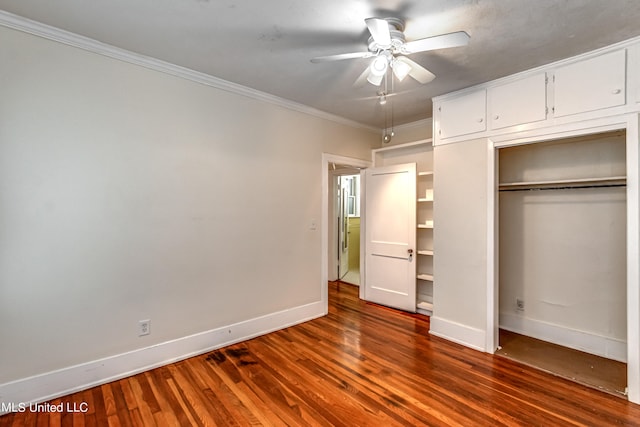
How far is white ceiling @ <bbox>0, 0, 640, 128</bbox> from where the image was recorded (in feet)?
6.20

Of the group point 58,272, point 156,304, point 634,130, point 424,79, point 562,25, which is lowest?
point 156,304

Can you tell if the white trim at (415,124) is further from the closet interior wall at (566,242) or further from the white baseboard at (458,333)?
the white baseboard at (458,333)

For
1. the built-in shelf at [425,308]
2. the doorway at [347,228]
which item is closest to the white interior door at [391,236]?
the built-in shelf at [425,308]

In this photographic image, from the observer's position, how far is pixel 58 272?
221 centimetres

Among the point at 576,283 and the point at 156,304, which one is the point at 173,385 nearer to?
the point at 156,304

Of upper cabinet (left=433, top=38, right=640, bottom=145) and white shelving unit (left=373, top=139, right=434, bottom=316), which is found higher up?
upper cabinet (left=433, top=38, right=640, bottom=145)

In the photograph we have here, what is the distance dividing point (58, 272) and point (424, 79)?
10.1ft

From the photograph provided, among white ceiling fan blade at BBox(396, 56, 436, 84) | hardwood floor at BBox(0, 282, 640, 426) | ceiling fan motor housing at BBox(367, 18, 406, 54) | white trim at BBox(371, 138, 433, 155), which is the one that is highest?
ceiling fan motor housing at BBox(367, 18, 406, 54)

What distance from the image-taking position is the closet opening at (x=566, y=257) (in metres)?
2.76

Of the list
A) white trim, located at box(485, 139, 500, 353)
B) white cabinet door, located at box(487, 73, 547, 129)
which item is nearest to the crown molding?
white cabinet door, located at box(487, 73, 547, 129)

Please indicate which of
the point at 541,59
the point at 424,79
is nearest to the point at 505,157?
the point at 541,59

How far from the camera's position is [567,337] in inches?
120

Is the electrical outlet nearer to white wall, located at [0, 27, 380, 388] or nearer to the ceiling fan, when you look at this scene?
white wall, located at [0, 27, 380, 388]

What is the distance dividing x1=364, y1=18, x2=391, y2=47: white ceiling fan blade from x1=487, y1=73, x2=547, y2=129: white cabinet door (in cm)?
169
